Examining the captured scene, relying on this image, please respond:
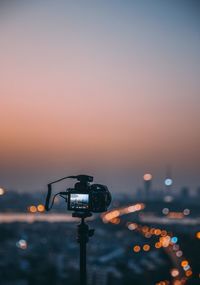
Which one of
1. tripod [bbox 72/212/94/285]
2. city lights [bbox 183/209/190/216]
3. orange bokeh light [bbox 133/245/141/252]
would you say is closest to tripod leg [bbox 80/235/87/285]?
tripod [bbox 72/212/94/285]

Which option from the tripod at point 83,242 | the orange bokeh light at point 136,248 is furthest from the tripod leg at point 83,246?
the orange bokeh light at point 136,248

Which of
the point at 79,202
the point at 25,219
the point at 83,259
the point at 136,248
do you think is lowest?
the point at 136,248

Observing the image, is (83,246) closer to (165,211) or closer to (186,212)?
(186,212)

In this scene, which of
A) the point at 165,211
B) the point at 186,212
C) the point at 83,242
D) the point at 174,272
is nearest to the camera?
the point at 83,242

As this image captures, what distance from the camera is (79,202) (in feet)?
5.91

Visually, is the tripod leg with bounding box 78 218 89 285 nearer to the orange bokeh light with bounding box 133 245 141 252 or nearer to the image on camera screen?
the image on camera screen

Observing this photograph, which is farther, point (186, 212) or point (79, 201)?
point (186, 212)

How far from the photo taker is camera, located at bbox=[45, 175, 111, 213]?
1.79 m

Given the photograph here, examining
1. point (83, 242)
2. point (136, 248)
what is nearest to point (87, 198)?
point (83, 242)

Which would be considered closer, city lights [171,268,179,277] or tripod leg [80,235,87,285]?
tripod leg [80,235,87,285]

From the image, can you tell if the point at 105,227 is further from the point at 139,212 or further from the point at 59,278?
the point at 59,278

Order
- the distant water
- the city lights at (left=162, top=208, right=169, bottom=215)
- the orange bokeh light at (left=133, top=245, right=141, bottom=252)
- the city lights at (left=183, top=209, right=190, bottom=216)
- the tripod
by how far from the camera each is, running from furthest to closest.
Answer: the city lights at (left=162, top=208, right=169, bottom=215), the city lights at (left=183, top=209, right=190, bottom=216), the distant water, the orange bokeh light at (left=133, top=245, right=141, bottom=252), the tripod

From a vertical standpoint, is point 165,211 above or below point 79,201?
below

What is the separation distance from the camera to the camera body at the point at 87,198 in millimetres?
1784
